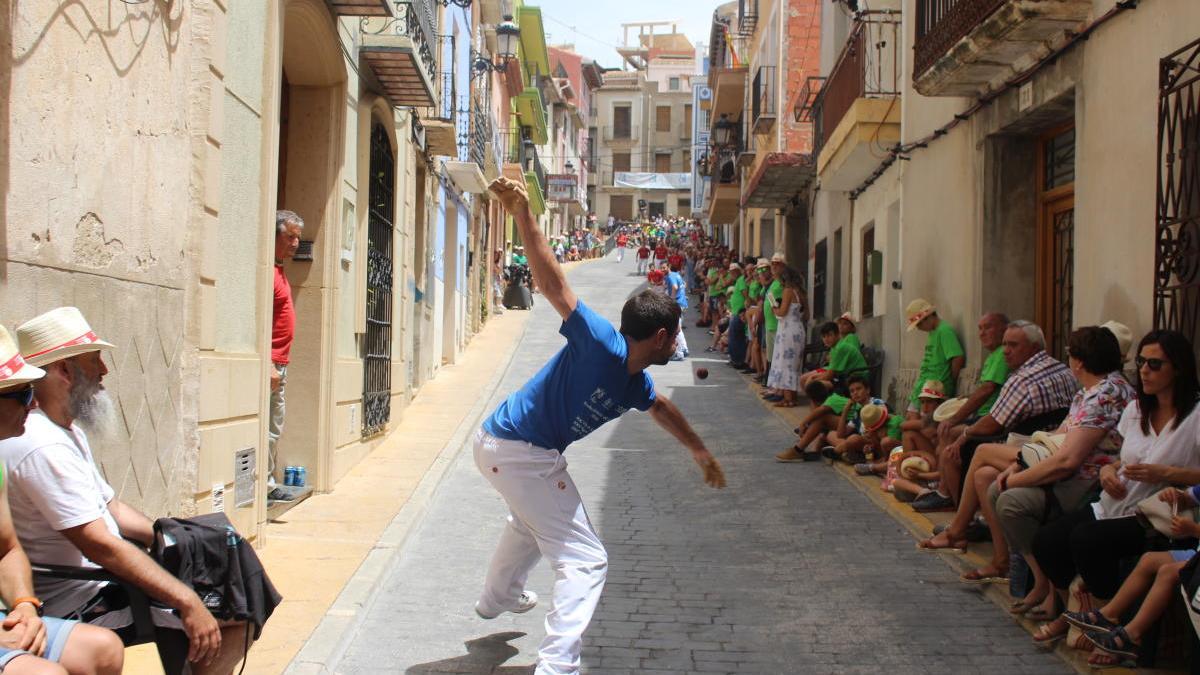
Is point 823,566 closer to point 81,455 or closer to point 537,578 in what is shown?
point 537,578

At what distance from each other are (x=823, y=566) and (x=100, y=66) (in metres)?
5.17

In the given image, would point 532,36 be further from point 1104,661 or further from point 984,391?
point 1104,661

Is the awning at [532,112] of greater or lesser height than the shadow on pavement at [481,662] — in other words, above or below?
above

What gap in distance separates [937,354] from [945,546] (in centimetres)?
315

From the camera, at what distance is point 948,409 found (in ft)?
30.3

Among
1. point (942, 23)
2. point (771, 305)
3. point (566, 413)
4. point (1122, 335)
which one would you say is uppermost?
point (942, 23)

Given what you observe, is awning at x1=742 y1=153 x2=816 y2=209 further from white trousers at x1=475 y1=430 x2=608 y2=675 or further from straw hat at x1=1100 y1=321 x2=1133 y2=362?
white trousers at x1=475 y1=430 x2=608 y2=675

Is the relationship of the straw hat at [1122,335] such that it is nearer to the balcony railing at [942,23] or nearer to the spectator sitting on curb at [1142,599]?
the spectator sitting on curb at [1142,599]

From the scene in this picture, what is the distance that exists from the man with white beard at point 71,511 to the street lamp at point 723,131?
30860 mm

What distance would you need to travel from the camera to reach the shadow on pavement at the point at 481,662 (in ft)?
17.7

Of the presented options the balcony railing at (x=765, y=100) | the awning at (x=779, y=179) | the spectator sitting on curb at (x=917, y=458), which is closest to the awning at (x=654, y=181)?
the balcony railing at (x=765, y=100)

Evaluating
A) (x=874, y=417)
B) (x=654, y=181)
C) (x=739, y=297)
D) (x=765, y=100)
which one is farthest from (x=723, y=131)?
(x=654, y=181)

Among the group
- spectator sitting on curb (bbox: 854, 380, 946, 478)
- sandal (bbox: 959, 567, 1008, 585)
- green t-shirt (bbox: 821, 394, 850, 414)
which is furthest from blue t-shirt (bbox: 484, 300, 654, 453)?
green t-shirt (bbox: 821, 394, 850, 414)

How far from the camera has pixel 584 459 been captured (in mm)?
11680
